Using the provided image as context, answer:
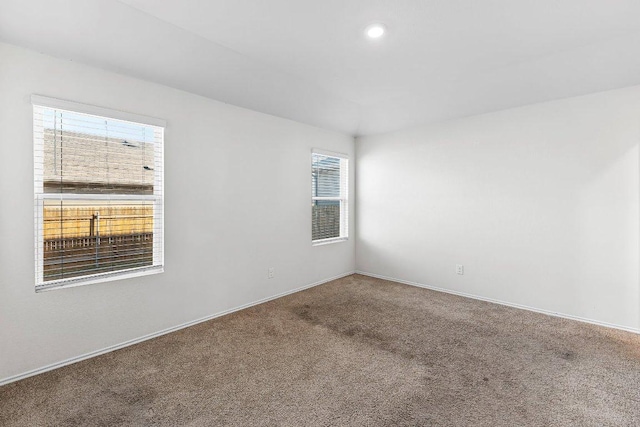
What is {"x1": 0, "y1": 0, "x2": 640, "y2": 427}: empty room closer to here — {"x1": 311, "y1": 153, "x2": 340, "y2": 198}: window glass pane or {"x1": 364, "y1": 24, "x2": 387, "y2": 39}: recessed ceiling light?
{"x1": 364, "y1": 24, "x2": 387, "y2": 39}: recessed ceiling light

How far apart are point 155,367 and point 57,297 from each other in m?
0.93

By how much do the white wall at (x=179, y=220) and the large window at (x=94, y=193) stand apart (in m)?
0.09

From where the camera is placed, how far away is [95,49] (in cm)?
232

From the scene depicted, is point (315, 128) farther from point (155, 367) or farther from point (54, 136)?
point (155, 367)

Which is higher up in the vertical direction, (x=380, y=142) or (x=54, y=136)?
(x=380, y=142)

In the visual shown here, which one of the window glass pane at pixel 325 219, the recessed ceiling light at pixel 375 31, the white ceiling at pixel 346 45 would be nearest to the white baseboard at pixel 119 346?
the window glass pane at pixel 325 219

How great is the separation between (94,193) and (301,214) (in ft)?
7.89

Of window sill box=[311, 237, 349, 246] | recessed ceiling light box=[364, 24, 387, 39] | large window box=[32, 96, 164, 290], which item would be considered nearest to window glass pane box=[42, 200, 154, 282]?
large window box=[32, 96, 164, 290]

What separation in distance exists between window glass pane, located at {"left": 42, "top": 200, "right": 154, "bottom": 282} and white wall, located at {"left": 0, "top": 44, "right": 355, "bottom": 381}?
14 cm

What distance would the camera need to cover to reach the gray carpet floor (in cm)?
181

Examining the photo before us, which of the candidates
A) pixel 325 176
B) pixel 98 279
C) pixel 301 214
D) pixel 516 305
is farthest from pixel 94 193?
pixel 516 305

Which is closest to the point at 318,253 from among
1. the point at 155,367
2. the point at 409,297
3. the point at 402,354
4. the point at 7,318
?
the point at 409,297

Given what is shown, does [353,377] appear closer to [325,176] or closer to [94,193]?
[94,193]

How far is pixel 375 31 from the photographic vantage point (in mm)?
2355
